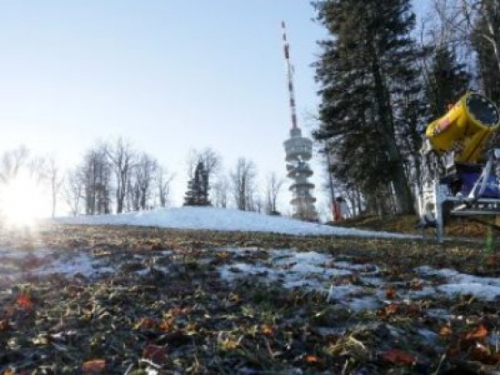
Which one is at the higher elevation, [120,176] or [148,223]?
[120,176]

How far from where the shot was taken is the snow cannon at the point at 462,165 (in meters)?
10.9

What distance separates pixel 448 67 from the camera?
32156mm

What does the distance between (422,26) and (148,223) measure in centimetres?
1758

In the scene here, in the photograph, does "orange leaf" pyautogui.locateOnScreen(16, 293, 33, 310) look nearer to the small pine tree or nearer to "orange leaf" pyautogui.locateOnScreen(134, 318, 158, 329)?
"orange leaf" pyautogui.locateOnScreen(134, 318, 158, 329)

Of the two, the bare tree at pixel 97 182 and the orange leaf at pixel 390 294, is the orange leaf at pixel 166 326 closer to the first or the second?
the orange leaf at pixel 390 294

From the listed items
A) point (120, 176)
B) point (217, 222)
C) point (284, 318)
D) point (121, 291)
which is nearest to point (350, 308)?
point (284, 318)

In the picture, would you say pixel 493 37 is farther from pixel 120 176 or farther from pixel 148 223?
pixel 120 176

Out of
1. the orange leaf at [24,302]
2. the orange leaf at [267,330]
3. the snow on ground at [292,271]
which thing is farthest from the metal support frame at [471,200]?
the orange leaf at [24,302]

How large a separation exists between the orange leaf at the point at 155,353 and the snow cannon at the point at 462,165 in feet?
25.0

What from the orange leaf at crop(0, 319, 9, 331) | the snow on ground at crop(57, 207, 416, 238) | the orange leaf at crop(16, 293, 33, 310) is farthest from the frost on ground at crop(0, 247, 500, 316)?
the snow on ground at crop(57, 207, 416, 238)

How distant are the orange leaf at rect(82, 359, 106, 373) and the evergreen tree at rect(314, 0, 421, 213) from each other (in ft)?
84.4

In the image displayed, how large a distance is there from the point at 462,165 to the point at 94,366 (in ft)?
28.9

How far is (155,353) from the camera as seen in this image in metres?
4.14

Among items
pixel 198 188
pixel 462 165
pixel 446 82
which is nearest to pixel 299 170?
pixel 198 188
